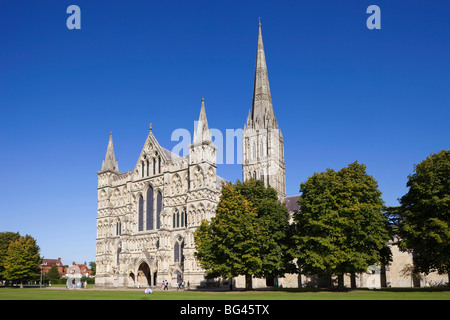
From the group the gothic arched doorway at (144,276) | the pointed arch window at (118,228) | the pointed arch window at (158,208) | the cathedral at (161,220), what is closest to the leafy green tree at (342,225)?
the cathedral at (161,220)

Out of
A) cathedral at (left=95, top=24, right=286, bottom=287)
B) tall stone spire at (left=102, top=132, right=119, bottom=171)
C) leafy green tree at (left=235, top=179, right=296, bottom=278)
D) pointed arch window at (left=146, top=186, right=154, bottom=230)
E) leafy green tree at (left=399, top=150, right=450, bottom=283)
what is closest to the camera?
leafy green tree at (left=399, top=150, right=450, bottom=283)

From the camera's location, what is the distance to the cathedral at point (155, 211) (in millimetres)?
53688

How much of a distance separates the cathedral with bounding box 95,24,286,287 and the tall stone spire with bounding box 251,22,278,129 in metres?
25.8

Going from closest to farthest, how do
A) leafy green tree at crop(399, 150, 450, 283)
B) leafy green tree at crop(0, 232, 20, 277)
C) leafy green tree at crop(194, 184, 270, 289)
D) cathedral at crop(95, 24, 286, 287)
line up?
leafy green tree at crop(399, 150, 450, 283), leafy green tree at crop(194, 184, 270, 289), cathedral at crop(95, 24, 286, 287), leafy green tree at crop(0, 232, 20, 277)

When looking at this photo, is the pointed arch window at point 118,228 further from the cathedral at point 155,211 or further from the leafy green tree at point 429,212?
the leafy green tree at point 429,212

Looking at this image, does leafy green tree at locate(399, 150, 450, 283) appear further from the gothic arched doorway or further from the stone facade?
the gothic arched doorway

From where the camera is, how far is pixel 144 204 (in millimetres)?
60594

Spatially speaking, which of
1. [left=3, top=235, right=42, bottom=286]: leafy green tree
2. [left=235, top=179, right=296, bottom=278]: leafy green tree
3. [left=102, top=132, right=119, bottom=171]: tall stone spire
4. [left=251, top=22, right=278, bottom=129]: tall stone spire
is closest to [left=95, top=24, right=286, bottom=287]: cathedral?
[left=102, top=132, right=119, bottom=171]: tall stone spire

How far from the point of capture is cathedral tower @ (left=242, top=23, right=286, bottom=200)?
3435 inches

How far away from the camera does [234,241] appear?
3881 centimetres

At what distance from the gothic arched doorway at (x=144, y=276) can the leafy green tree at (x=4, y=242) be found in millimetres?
30272

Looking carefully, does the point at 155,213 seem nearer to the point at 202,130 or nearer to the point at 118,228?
the point at 118,228
